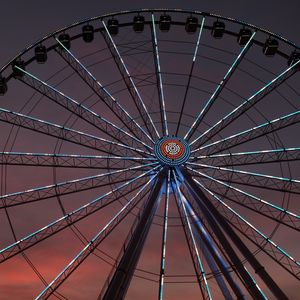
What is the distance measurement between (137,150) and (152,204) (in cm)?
408

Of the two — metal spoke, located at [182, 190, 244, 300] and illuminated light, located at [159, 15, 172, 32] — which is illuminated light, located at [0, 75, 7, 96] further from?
metal spoke, located at [182, 190, 244, 300]

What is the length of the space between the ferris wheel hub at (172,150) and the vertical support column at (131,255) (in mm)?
1720

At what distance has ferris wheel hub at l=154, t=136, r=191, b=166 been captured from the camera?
17.7 m

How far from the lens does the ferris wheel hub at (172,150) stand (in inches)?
697

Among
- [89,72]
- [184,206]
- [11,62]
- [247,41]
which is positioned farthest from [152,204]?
[247,41]

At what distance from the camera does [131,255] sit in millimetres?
12852

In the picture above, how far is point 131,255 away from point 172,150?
6.31 meters

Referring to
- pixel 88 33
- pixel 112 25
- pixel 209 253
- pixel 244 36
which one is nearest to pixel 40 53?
pixel 88 33

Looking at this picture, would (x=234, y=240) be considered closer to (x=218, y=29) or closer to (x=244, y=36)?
(x=244, y=36)

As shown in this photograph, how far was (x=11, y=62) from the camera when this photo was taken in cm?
2036

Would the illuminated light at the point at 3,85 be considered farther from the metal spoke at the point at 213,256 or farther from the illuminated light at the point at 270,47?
the illuminated light at the point at 270,47

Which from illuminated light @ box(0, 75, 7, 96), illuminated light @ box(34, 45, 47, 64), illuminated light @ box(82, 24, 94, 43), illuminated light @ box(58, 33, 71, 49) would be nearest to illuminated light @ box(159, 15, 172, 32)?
illuminated light @ box(82, 24, 94, 43)

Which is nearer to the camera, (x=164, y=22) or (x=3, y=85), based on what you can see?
(x=3, y=85)

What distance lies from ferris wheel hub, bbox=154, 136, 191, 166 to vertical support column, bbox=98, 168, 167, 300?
1720 mm
